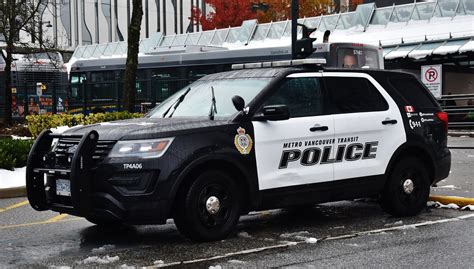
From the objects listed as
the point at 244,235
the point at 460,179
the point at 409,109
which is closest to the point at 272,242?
the point at 244,235

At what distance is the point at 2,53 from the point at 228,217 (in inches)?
952

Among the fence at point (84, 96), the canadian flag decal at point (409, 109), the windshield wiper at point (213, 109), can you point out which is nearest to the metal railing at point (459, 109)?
the fence at point (84, 96)

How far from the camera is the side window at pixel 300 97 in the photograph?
7.54 m

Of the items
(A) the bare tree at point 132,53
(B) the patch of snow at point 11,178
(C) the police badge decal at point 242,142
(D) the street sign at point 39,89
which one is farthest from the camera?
(D) the street sign at point 39,89

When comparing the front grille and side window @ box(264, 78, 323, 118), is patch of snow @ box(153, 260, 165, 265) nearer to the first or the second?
the front grille

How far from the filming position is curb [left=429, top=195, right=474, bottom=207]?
891 centimetres

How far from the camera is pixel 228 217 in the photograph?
704 centimetres

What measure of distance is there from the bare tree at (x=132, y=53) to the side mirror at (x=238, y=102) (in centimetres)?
1081

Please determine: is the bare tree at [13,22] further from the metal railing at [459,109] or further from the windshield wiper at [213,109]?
the metal railing at [459,109]

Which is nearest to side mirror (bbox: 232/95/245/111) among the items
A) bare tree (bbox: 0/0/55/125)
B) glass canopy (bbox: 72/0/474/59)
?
bare tree (bbox: 0/0/55/125)

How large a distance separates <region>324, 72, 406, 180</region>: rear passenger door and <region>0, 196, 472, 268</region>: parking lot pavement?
724 mm

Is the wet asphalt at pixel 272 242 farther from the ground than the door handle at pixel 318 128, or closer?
closer

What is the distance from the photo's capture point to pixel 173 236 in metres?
7.44

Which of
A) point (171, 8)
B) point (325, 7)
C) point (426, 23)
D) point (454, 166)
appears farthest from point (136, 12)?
point (171, 8)
